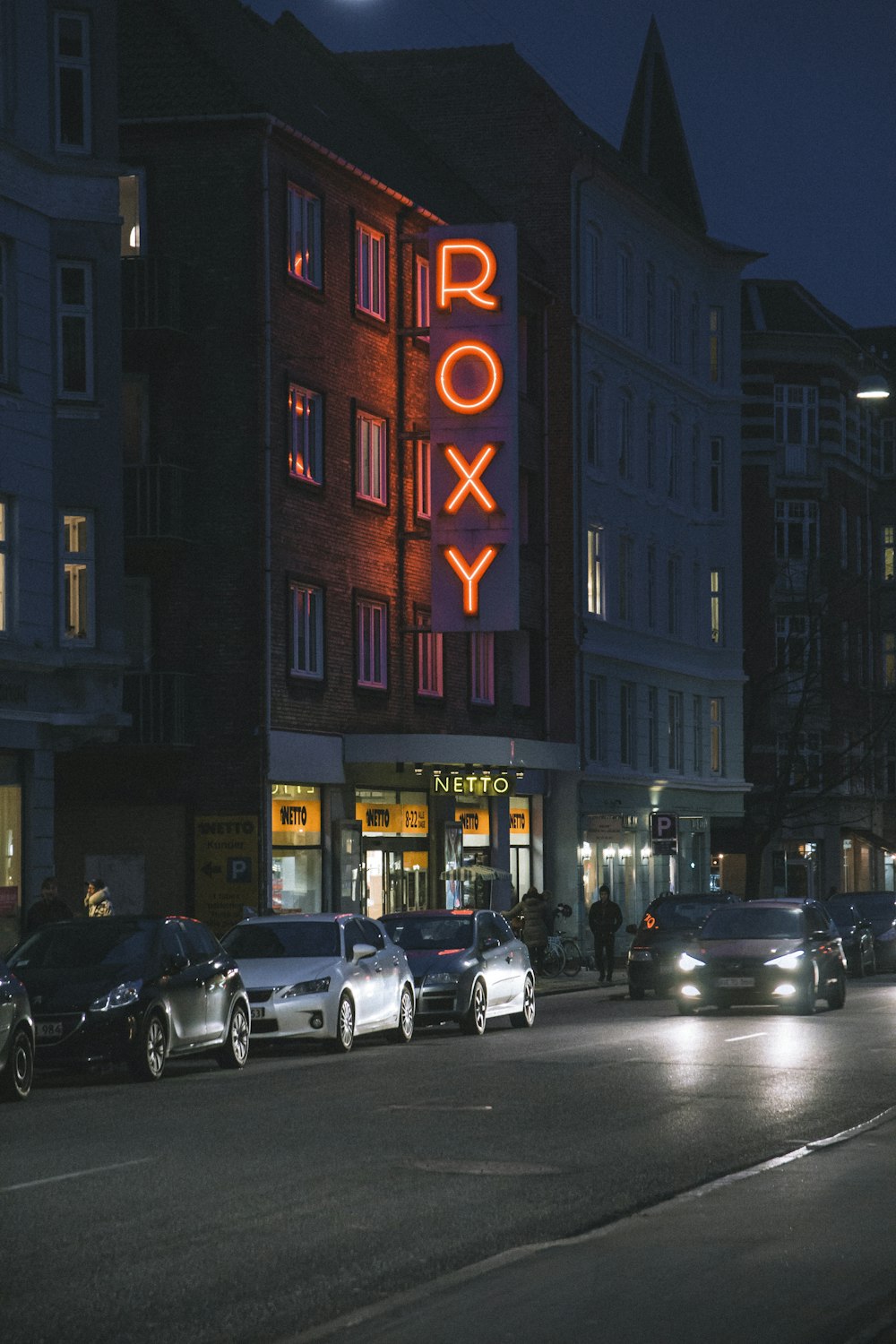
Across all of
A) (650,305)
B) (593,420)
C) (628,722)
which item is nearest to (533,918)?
(628,722)

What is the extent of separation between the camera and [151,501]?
125ft

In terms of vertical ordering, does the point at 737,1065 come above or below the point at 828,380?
below

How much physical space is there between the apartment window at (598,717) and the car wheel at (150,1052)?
3376cm

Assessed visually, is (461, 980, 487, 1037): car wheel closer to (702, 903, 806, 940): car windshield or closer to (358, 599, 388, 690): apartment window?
(702, 903, 806, 940): car windshield

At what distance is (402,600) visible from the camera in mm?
43906

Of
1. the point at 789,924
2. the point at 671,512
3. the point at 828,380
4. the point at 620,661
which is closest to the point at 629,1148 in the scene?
the point at 789,924

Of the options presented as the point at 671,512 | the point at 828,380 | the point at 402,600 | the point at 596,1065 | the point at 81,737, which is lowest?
the point at 596,1065

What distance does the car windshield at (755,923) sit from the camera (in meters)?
31.0

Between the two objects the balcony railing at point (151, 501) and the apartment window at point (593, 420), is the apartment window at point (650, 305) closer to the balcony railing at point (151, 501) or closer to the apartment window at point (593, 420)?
the apartment window at point (593, 420)

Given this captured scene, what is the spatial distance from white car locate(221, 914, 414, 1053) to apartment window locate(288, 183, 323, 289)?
1660 centimetres

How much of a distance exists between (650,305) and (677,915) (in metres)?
25.1

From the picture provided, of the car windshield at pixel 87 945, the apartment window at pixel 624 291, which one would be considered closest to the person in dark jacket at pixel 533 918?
the apartment window at pixel 624 291

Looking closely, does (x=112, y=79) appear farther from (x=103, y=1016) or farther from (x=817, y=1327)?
(x=817, y=1327)

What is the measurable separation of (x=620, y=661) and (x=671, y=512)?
6.22 metres
